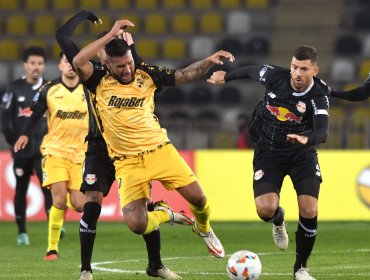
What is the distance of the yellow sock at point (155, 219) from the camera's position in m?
9.93

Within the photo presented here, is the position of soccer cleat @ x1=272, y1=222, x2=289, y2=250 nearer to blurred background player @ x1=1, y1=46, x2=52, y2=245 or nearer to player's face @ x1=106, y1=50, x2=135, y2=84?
player's face @ x1=106, y1=50, x2=135, y2=84

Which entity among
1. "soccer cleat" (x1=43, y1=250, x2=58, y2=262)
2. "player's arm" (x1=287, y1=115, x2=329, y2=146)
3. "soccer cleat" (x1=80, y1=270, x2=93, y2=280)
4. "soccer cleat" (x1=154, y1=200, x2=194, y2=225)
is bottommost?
"soccer cleat" (x1=43, y1=250, x2=58, y2=262)

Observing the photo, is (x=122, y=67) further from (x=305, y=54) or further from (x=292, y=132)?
(x=292, y=132)

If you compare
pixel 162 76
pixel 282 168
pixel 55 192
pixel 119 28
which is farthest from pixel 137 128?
pixel 55 192

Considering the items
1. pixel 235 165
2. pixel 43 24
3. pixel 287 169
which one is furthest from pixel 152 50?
pixel 287 169

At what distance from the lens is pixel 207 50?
2777 centimetres

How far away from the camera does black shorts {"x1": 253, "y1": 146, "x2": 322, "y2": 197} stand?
10.0m

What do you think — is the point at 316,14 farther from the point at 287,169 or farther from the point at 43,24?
the point at 287,169

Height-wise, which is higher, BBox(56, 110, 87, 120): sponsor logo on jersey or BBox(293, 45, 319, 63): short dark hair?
BBox(293, 45, 319, 63): short dark hair

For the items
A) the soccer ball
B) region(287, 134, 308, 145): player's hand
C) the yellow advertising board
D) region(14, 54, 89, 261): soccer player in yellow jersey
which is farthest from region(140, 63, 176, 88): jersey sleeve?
the yellow advertising board

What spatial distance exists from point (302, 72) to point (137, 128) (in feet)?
5.19

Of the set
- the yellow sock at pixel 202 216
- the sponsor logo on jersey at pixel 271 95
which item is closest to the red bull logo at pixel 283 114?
the sponsor logo on jersey at pixel 271 95

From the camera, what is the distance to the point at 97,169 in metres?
10.1

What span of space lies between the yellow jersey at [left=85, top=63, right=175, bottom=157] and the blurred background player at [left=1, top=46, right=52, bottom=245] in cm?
518
